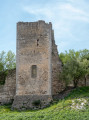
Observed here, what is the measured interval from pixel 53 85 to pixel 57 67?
2.01 metres

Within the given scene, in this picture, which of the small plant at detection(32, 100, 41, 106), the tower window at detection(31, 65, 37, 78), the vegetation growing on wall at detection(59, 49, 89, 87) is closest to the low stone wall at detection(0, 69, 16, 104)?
the tower window at detection(31, 65, 37, 78)

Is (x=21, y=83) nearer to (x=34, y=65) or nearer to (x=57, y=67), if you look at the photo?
(x=34, y=65)

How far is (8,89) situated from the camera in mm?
25250

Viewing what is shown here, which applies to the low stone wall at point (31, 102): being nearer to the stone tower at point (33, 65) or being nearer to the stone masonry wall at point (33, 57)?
the stone tower at point (33, 65)

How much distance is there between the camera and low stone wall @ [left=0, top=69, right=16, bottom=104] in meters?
24.9

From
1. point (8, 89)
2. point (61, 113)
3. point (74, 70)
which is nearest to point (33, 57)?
point (74, 70)

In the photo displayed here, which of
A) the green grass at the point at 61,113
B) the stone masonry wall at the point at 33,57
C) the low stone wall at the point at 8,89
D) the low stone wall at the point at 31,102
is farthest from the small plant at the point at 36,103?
the low stone wall at the point at 8,89

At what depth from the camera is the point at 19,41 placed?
2370 centimetres

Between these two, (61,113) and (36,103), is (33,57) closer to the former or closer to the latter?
(36,103)

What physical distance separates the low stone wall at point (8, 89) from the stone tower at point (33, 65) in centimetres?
234

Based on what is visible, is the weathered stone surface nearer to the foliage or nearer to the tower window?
the tower window

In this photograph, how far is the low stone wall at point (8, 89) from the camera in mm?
24922

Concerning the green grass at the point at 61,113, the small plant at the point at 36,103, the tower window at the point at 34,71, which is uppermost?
the tower window at the point at 34,71

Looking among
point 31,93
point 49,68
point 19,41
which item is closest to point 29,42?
point 19,41
